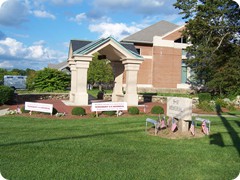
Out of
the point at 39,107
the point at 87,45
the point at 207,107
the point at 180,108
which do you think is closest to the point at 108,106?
the point at 39,107

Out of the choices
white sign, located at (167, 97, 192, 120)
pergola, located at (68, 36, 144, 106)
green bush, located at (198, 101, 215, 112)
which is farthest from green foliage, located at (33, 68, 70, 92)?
white sign, located at (167, 97, 192, 120)

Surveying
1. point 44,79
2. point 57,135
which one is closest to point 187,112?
point 57,135

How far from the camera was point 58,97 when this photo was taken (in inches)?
1101

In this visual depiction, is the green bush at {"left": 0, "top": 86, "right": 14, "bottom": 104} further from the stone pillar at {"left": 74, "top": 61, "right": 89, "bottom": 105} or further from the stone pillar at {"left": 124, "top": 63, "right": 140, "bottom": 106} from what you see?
the stone pillar at {"left": 124, "top": 63, "right": 140, "bottom": 106}

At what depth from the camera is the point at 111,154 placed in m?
7.04

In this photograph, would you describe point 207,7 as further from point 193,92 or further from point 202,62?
point 193,92

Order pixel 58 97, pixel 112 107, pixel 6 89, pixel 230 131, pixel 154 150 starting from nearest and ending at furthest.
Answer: pixel 154 150, pixel 230 131, pixel 112 107, pixel 6 89, pixel 58 97

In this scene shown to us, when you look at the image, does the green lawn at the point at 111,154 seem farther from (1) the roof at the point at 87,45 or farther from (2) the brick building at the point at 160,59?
(2) the brick building at the point at 160,59

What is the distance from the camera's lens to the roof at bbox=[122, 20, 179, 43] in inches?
1538

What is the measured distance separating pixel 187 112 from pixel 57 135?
15.0 ft

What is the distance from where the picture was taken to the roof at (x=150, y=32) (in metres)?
39.1

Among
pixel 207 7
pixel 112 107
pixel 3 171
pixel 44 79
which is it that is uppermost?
pixel 207 7

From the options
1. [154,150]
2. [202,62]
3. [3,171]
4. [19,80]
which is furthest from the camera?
[19,80]

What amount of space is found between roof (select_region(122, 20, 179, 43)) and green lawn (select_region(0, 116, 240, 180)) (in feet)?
95.9
